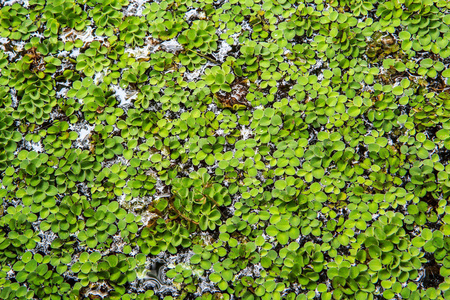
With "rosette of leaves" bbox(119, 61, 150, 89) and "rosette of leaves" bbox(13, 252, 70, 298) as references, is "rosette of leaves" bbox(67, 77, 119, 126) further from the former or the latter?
"rosette of leaves" bbox(13, 252, 70, 298)

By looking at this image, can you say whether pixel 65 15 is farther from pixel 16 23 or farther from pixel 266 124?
pixel 266 124

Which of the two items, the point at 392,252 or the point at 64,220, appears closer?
the point at 392,252

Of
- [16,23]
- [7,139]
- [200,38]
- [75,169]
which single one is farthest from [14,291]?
[200,38]

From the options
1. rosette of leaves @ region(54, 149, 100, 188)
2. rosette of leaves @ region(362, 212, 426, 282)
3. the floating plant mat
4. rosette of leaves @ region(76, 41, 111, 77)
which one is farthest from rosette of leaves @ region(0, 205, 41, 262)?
rosette of leaves @ region(362, 212, 426, 282)

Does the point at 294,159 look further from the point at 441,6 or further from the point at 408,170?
the point at 441,6

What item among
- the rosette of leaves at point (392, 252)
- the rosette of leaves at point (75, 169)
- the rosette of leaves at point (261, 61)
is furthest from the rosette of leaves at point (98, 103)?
the rosette of leaves at point (392, 252)

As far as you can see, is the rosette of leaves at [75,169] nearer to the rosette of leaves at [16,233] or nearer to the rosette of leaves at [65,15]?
the rosette of leaves at [16,233]

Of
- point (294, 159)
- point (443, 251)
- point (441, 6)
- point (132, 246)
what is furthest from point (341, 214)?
point (441, 6)
